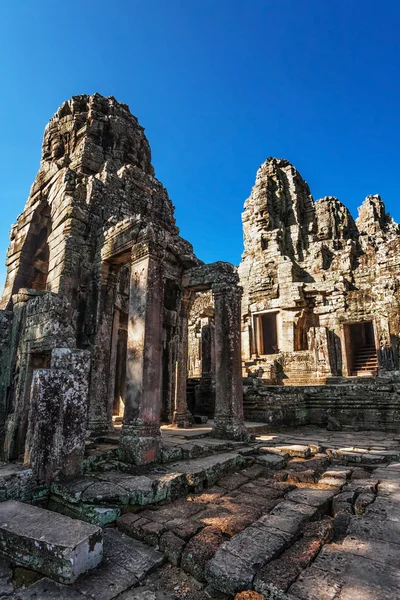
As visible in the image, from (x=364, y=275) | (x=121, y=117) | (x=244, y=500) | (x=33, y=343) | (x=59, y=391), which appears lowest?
(x=244, y=500)

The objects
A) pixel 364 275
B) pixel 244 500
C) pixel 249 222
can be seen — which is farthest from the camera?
pixel 249 222

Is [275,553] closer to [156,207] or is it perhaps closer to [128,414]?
[128,414]

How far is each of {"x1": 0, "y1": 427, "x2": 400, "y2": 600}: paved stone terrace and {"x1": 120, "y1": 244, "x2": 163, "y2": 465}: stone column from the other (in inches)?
20.6

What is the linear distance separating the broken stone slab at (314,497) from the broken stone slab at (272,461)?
104 cm

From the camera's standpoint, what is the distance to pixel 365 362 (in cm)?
1888

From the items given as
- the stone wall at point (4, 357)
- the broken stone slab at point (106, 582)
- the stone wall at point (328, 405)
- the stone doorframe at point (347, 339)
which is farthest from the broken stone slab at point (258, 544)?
the stone doorframe at point (347, 339)

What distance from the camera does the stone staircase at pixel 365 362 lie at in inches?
699

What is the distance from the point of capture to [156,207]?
11227 mm

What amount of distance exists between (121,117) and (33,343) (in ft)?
32.1

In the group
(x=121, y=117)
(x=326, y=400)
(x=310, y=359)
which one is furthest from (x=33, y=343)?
(x=310, y=359)

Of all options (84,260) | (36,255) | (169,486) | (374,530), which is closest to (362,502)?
(374,530)

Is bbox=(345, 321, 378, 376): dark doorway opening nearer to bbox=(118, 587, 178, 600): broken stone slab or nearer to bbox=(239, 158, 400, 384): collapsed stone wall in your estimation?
bbox=(239, 158, 400, 384): collapsed stone wall

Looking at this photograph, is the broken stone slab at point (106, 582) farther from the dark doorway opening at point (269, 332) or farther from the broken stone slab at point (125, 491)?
the dark doorway opening at point (269, 332)

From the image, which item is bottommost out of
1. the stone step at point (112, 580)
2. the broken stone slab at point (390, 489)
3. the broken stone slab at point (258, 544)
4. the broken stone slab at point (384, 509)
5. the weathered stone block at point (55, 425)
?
the stone step at point (112, 580)
